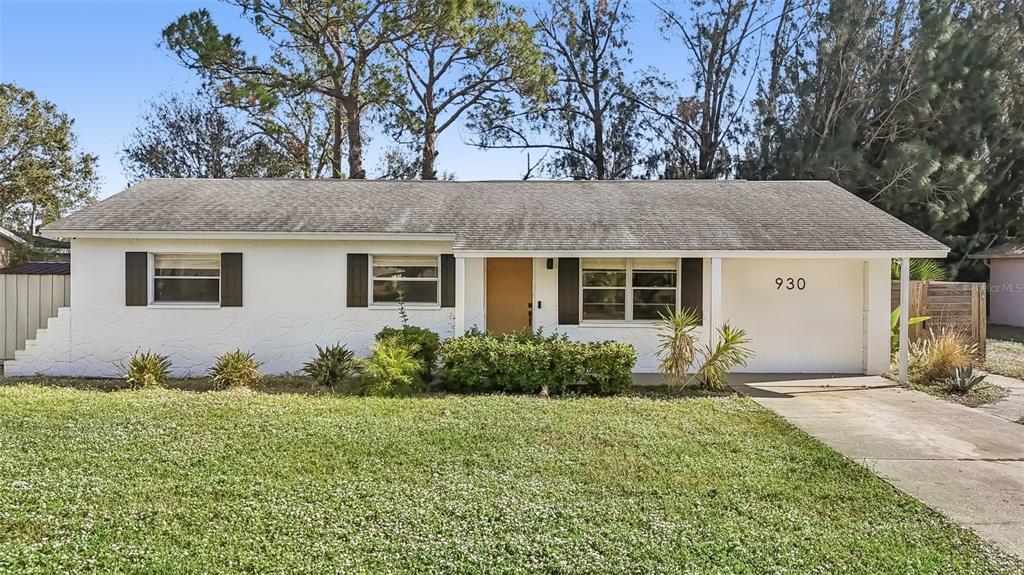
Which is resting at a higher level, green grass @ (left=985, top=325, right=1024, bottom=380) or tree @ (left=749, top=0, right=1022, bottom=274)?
tree @ (left=749, top=0, right=1022, bottom=274)

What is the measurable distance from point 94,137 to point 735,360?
2587 centimetres

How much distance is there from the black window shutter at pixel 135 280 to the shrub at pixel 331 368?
3.54 metres

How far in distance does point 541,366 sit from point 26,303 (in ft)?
33.7

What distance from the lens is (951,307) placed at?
12180 millimetres

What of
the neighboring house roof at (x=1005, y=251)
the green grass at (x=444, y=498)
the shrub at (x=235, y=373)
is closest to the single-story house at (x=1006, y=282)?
the neighboring house roof at (x=1005, y=251)

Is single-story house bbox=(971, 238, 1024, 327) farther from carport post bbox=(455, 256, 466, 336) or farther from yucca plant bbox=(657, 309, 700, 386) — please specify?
carport post bbox=(455, 256, 466, 336)

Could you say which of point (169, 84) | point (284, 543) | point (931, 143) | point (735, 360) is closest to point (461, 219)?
point (735, 360)

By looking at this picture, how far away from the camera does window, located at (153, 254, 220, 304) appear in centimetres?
1094

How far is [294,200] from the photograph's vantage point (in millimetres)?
12273

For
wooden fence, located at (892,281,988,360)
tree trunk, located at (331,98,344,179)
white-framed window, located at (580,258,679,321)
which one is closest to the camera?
white-framed window, located at (580,258,679,321)

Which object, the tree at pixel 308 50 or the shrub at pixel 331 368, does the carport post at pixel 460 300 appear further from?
the tree at pixel 308 50

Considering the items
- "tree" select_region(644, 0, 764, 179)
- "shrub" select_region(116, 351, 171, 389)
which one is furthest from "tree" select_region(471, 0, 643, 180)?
"shrub" select_region(116, 351, 171, 389)

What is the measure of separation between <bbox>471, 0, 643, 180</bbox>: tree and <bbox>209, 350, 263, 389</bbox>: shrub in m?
19.4

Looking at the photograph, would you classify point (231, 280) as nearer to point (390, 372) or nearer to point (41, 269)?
point (390, 372)
